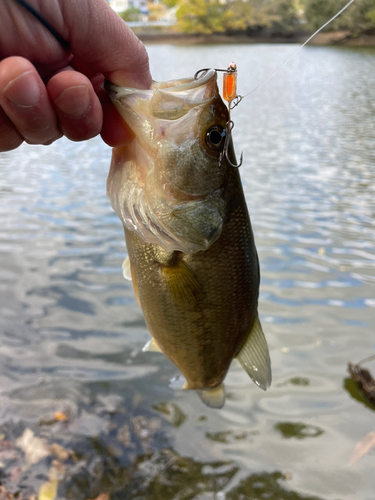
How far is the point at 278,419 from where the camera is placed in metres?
3.51

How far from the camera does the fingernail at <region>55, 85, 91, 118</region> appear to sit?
1.39 meters

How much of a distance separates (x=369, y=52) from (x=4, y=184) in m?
33.0

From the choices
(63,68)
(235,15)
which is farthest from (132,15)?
(63,68)

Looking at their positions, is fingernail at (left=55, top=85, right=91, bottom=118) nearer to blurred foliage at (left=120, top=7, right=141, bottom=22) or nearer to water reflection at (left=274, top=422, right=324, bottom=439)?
water reflection at (left=274, top=422, right=324, bottom=439)

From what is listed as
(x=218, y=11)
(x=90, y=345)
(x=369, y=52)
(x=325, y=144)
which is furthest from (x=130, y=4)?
(x=90, y=345)

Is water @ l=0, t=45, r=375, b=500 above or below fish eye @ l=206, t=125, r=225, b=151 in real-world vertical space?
below

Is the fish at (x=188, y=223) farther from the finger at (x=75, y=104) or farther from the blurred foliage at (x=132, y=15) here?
the blurred foliage at (x=132, y=15)

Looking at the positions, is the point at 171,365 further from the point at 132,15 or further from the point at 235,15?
the point at 132,15

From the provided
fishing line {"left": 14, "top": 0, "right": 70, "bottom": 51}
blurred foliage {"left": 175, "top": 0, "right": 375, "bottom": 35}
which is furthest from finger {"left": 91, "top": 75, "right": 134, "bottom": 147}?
blurred foliage {"left": 175, "top": 0, "right": 375, "bottom": 35}

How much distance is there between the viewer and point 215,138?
5.55ft

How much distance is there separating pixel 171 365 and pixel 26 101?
3208mm

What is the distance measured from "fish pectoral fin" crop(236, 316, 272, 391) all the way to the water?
1.28m

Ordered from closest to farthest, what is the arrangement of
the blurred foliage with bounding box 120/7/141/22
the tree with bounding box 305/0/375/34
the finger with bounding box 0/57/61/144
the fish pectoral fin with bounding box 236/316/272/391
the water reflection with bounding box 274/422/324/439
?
the finger with bounding box 0/57/61/144, the fish pectoral fin with bounding box 236/316/272/391, the water reflection with bounding box 274/422/324/439, the tree with bounding box 305/0/375/34, the blurred foliage with bounding box 120/7/141/22

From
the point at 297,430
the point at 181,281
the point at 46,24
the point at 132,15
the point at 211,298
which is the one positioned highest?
the point at 132,15
